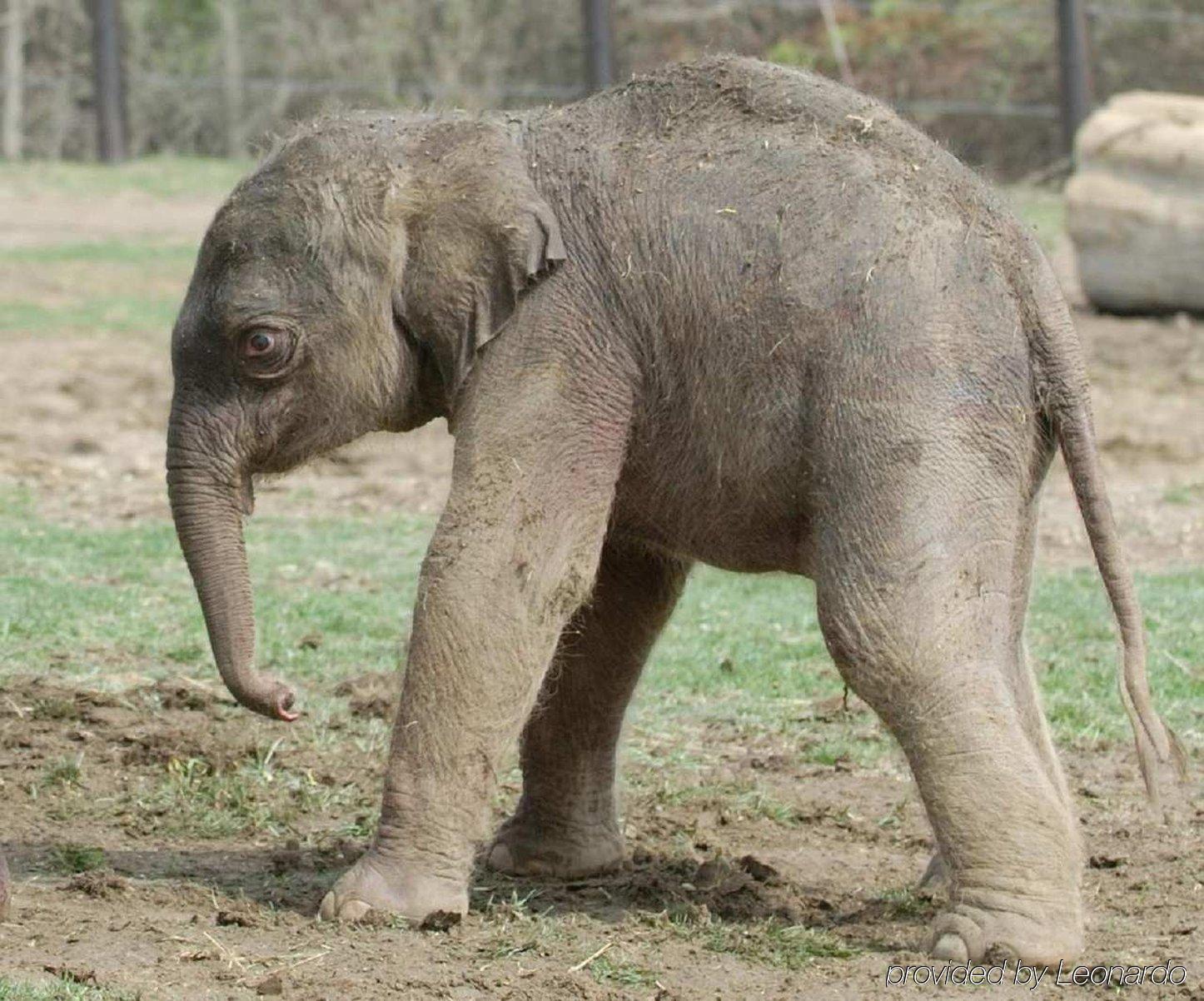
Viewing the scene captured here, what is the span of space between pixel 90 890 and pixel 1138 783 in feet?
10.5

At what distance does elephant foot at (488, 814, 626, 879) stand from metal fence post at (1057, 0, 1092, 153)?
1507 cm

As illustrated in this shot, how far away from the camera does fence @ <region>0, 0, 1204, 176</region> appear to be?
23.0 m

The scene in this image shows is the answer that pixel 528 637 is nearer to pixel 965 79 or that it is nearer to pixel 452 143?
pixel 452 143

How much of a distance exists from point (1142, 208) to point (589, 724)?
10.5 meters

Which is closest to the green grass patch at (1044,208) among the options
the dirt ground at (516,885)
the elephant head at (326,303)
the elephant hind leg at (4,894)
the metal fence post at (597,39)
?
the metal fence post at (597,39)

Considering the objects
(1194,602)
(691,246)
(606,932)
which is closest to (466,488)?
(691,246)

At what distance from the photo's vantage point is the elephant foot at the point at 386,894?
5.11m

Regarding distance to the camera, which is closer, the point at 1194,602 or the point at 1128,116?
the point at 1194,602

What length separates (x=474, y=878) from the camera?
593 cm

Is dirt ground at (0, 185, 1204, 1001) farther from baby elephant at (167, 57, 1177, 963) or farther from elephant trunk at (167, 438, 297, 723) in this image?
elephant trunk at (167, 438, 297, 723)

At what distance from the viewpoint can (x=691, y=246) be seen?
5.12 metres

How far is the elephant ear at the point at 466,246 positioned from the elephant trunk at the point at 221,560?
611 millimetres

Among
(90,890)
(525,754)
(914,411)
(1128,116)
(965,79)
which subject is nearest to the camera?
(914,411)

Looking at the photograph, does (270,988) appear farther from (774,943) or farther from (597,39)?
(597,39)
